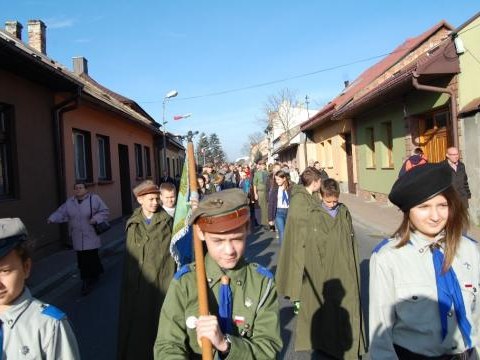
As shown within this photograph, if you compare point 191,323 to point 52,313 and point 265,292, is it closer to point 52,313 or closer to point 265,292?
point 265,292

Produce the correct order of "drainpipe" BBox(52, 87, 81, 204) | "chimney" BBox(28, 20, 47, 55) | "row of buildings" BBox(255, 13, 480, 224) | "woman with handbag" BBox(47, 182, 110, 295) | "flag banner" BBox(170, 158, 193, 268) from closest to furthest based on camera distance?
1. "flag banner" BBox(170, 158, 193, 268)
2. "woman with handbag" BBox(47, 182, 110, 295)
3. "row of buildings" BBox(255, 13, 480, 224)
4. "drainpipe" BBox(52, 87, 81, 204)
5. "chimney" BBox(28, 20, 47, 55)

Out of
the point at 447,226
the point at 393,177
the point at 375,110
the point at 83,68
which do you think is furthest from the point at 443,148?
the point at 83,68

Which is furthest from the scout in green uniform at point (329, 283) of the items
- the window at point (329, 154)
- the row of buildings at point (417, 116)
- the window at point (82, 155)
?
the window at point (329, 154)

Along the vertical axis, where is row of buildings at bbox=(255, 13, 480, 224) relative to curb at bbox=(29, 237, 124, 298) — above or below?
above

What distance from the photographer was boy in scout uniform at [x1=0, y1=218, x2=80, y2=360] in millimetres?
1868

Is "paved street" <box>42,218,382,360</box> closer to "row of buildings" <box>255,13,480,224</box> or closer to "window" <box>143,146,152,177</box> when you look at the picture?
"row of buildings" <box>255,13,480,224</box>

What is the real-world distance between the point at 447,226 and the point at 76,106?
10.5 metres

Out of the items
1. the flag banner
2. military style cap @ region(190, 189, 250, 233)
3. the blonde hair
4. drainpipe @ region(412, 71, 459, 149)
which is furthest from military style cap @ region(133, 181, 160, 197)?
drainpipe @ region(412, 71, 459, 149)

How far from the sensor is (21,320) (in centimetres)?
190

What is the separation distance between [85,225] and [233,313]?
5729 millimetres

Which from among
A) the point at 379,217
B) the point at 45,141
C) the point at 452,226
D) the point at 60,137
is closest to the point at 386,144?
the point at 379,217

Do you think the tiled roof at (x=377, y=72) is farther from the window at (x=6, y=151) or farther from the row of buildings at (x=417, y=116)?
the window at (x=6, y=151)

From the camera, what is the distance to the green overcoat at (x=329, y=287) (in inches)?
166

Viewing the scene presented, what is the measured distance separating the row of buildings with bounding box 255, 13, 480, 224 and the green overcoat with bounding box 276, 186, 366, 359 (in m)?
7.25
